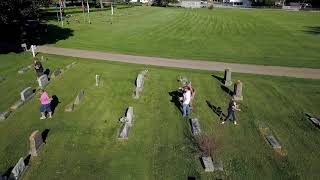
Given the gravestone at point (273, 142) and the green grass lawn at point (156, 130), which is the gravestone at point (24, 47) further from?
the gravestone at point (273, 142)

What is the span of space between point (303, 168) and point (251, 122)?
530cm

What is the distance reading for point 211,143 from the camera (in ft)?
59.3

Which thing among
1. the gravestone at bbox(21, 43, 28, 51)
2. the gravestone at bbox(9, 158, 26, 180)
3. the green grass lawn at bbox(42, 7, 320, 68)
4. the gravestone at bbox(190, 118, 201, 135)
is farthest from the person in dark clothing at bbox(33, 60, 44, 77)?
the gravestone at bbox(190, 118, 201, 135)

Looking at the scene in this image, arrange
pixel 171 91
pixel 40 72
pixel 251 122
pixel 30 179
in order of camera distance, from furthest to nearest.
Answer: pixel 40 72, pixel 171 91, pixel 251 122, pixel 30 179

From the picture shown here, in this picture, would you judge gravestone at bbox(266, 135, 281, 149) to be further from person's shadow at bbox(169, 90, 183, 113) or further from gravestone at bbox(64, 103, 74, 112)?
gravestone at bbox(64, 103, 74, 112)

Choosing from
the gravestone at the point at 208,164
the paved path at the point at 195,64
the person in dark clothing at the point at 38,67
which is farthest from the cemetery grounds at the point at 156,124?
the paved path at the point at 195,64

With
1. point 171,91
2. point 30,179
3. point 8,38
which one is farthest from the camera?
point 8,38

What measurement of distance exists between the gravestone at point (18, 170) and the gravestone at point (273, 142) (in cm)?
1253

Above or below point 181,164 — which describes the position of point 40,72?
above

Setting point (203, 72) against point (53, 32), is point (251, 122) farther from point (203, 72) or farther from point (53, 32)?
point (53, 32)

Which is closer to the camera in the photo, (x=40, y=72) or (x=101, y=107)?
(x=101, y=107)

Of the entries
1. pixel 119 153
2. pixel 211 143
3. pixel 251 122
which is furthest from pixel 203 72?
pixel 119 153

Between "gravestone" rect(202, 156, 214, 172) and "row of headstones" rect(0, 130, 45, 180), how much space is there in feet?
27.3

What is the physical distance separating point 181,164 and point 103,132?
5.48 metres
